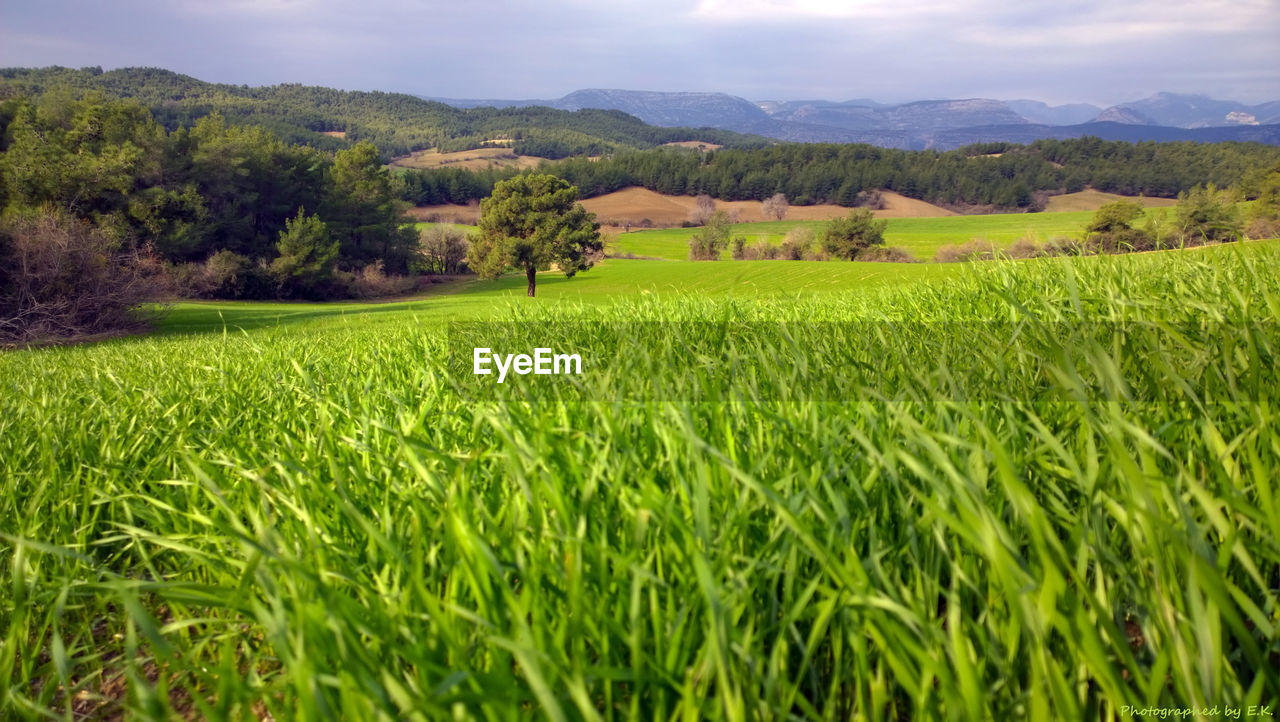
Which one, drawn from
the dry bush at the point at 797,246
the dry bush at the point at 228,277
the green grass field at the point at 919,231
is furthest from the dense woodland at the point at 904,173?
the dry bush at the point at 228,277

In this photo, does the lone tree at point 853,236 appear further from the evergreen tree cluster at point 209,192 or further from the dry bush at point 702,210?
the evergreen tree cluster at point 209,192

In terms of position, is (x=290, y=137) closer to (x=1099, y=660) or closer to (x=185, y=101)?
(x=185, y=101)

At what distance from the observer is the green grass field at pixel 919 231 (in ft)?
281

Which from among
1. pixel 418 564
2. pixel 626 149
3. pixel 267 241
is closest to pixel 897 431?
pixel 418 564

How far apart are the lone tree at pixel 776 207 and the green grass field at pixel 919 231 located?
23.3 ft

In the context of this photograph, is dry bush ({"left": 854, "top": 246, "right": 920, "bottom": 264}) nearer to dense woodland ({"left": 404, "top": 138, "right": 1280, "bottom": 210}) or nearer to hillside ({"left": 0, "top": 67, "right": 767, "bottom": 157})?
dense woodland ({"left": 404, "top": 138, "right": 1280, "bottom": 210})

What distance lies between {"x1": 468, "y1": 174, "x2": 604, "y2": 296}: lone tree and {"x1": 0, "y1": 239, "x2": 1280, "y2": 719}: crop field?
49943mm

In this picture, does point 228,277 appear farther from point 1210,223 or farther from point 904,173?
point 904,173

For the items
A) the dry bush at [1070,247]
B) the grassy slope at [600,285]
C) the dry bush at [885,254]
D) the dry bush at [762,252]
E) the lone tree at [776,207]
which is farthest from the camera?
the lone tree at [776,207]

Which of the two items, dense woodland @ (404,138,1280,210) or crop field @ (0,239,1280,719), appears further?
dense woodland @ (404,138,1280,210)

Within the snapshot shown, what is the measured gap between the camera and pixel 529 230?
171 feet

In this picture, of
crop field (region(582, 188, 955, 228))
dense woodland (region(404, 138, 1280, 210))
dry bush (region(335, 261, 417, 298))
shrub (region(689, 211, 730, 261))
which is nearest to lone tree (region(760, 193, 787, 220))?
crop field (region(582, 188, 955, 228))

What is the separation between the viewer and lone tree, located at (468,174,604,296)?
2010 inches

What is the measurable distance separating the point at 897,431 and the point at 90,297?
2900cm
